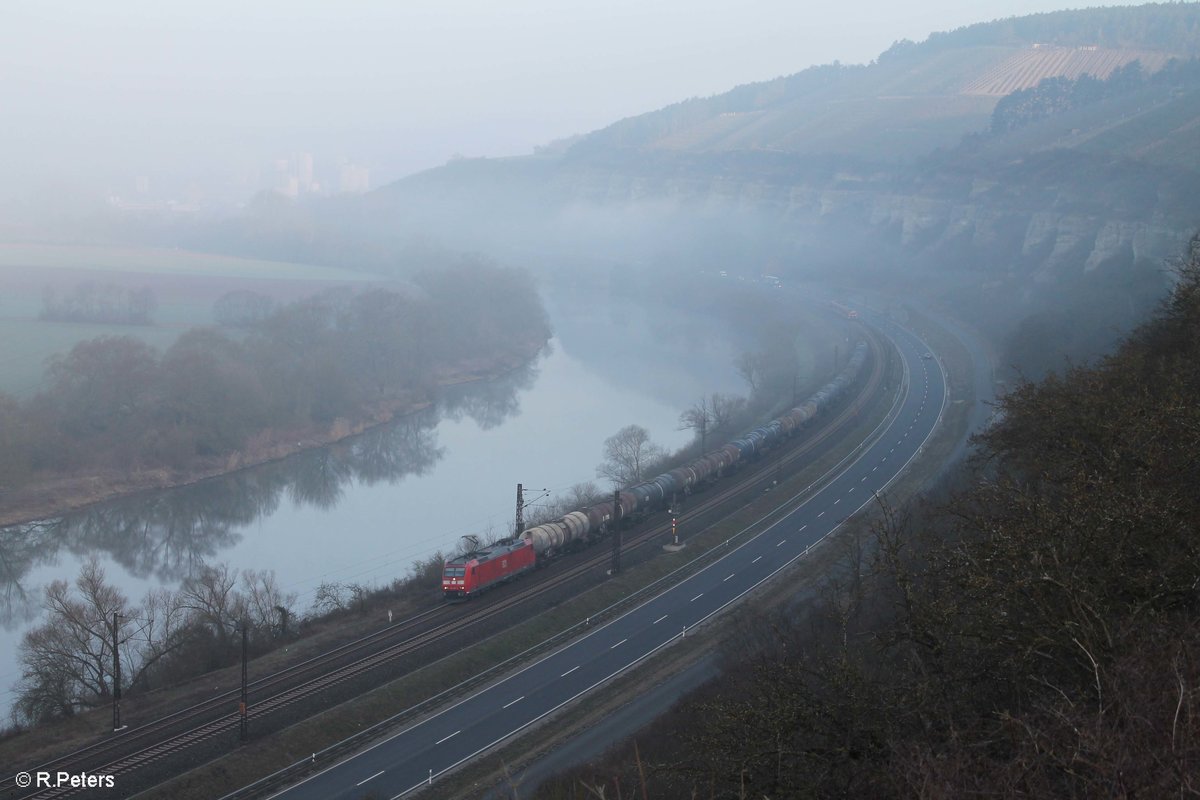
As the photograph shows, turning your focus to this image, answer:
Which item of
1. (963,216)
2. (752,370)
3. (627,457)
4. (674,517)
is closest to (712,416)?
(627,457)

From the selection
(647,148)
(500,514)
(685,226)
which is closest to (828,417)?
(500,514)

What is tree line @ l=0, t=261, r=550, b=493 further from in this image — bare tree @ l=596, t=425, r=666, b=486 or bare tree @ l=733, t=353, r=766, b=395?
bare tree @ l=733, t=353, r=766, b=395

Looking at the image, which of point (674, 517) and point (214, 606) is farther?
point (674, 517)

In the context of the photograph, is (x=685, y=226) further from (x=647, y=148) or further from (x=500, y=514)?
(x=500, y=514)

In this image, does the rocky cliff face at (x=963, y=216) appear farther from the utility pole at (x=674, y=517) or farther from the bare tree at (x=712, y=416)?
the utility pole at (x=674, y=517)

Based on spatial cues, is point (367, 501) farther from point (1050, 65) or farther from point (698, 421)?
point (1050, 65)

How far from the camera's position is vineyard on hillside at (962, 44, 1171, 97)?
6575 cm

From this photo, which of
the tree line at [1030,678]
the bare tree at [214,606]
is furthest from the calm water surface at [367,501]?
the tree line at [1030,678]

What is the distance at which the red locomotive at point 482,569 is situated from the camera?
1231cm

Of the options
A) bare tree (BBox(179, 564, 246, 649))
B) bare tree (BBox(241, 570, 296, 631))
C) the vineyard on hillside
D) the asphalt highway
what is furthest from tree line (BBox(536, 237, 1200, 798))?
the vineyard on hillside

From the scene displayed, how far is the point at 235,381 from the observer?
→ 2398 centimetres

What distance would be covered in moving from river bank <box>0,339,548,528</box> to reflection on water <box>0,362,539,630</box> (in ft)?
0.92

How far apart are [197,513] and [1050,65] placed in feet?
236

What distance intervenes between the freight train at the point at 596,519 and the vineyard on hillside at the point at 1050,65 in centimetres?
5395
